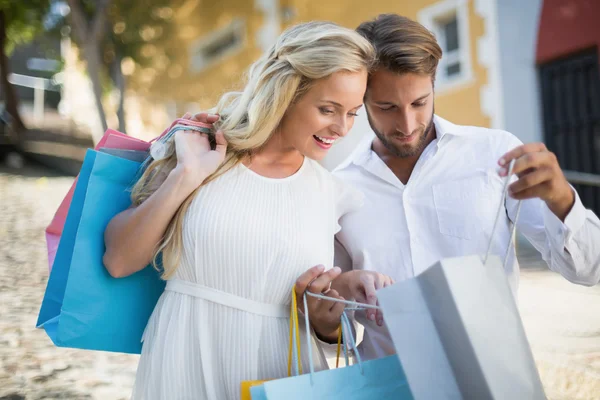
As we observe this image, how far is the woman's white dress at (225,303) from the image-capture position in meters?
1.83

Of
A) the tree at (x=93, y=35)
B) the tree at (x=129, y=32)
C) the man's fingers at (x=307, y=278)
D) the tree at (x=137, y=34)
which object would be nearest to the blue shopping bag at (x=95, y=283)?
the man's fingers at (x=307, y=278)

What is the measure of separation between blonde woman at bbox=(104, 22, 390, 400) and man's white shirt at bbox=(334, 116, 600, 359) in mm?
358

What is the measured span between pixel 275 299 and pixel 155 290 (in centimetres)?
40

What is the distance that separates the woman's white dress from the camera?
1830mm

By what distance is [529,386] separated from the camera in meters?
1.32

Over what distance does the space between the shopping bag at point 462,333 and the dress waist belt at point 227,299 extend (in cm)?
53

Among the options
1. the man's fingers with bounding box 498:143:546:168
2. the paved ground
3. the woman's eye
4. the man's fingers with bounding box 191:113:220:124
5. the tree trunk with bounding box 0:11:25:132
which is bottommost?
the paved ground

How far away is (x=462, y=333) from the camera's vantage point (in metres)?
1.30

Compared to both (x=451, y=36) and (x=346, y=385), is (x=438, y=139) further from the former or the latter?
(x=451, y=36)

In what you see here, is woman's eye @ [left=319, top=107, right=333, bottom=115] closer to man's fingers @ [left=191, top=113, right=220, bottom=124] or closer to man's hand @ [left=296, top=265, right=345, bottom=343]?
man's fingers @ [left=191, top=113, right=220, bottom=124]

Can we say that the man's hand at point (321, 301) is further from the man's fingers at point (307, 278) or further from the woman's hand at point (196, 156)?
the woman's hand at point (196, 156)

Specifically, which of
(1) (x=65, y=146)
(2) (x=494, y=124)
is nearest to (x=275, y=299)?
(2) (x=494, y=124)

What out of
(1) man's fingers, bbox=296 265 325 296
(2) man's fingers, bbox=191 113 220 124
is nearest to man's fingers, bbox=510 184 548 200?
(1) man's fingers, bbox=296 265 325 296

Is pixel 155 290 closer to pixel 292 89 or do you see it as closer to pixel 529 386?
pixel 292 89
